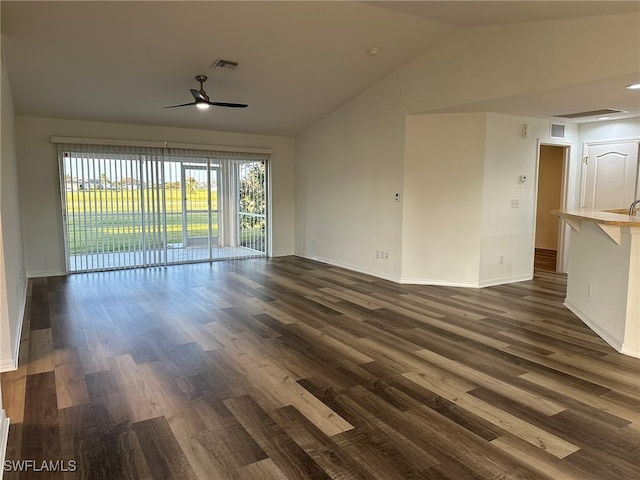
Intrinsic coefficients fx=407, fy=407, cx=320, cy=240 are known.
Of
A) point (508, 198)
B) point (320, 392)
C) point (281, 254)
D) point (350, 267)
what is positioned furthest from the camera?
point (281, 254)

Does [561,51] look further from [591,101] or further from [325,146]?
[325,146]

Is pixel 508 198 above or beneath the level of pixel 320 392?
above

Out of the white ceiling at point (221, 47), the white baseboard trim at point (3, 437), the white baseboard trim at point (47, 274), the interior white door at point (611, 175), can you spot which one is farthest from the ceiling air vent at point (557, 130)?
the white baseboard trim at point (47, 274)

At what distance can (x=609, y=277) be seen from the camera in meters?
3.70

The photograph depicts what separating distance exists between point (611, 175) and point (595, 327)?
337 centimetres

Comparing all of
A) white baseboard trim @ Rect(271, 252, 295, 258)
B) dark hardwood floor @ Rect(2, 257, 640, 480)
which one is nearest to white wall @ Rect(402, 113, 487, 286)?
dark hardwood floor @ Rect(2, 257, 640, 480)

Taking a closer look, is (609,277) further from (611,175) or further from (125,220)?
(125,220)

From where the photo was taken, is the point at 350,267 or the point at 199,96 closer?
the point at 199,96

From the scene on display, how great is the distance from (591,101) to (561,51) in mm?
1057

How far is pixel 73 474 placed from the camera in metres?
1.90

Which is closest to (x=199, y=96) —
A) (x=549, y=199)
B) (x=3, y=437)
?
(x=3, y=437)

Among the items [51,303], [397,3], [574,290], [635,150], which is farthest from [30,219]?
[635,150]

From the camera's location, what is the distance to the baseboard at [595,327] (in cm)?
349

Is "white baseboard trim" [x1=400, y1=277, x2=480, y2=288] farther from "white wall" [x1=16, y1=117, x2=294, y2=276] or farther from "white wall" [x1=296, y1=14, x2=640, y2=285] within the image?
"white wall" [x1=16, y1=117, x2=294, y2=276]
